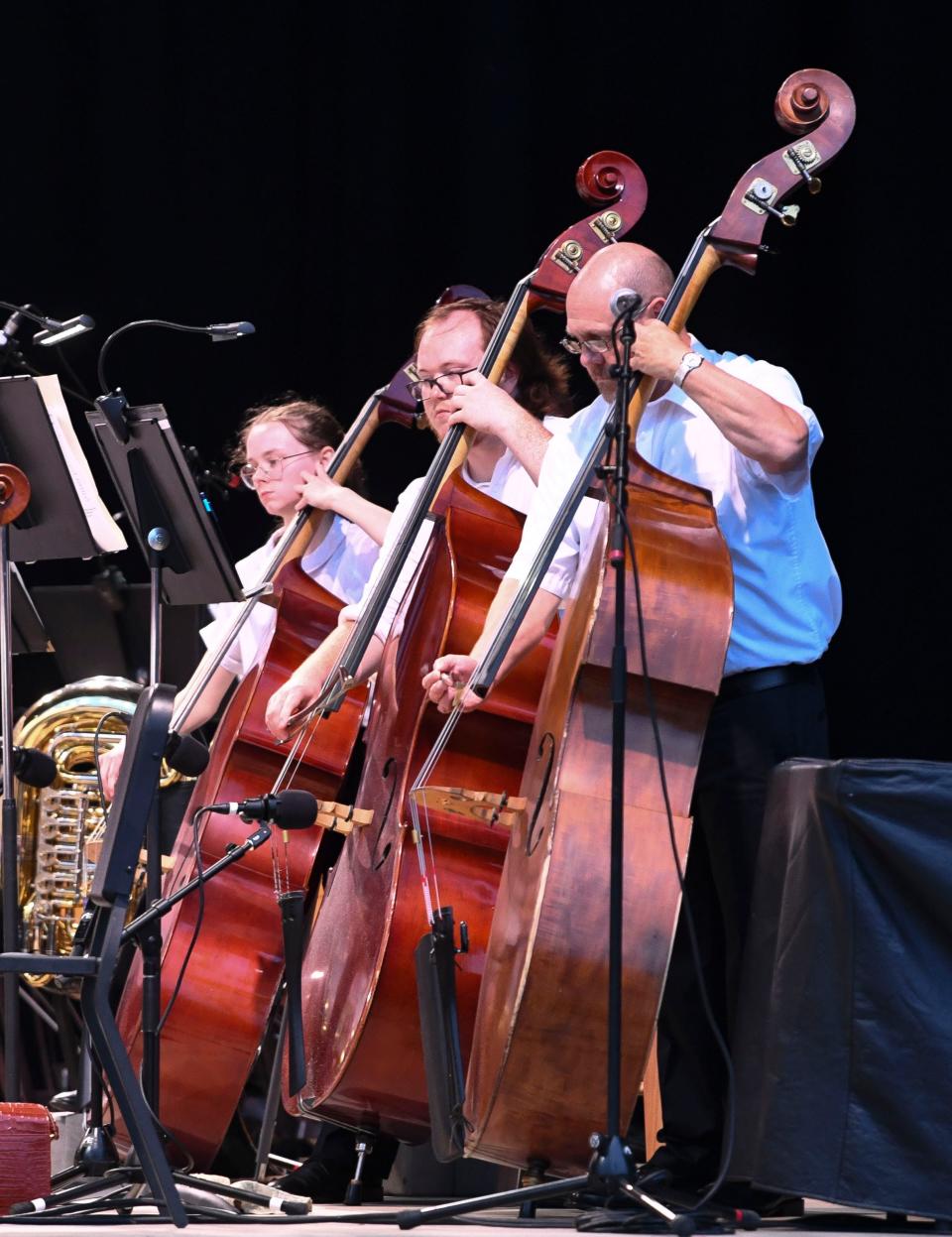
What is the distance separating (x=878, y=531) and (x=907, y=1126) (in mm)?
1982

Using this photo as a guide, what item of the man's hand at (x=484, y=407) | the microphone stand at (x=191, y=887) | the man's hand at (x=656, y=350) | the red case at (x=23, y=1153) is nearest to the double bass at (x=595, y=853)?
the man's hand at (x=656, y=350)

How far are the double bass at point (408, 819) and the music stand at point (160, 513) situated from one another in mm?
350

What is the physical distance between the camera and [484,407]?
3.44m

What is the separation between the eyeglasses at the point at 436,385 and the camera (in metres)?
3.69

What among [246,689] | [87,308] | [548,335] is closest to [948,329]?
[548,335]

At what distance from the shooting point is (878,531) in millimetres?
4316

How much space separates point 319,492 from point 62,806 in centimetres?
126

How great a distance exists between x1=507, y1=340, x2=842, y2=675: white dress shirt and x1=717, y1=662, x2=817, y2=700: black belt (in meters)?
0.01

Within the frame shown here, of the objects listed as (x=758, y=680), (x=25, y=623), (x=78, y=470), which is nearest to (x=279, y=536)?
(x=25, y=623)

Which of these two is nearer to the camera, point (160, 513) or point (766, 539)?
point (766, 539)

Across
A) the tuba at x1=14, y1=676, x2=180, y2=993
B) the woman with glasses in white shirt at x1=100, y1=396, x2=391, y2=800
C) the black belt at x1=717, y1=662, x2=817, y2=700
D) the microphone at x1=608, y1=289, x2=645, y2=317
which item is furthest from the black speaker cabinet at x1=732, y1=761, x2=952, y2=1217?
the tuba at x1=14, y1=676, x2=180, y2=993

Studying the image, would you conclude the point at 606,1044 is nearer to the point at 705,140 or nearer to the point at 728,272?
the point at 728,272

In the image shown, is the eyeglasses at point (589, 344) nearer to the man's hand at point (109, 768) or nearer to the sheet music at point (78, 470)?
the sheet music at point (78, 470)

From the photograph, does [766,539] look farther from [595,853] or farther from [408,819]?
[408,819]
